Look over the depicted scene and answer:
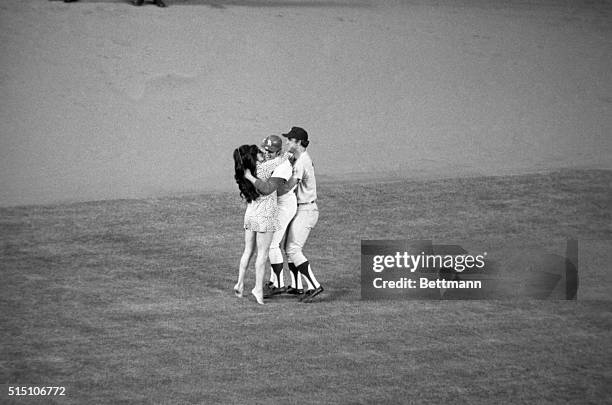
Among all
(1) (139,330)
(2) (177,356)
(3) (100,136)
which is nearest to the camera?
(2) (177,356)

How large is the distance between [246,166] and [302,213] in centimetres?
81

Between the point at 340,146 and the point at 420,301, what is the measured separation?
5.95 meters

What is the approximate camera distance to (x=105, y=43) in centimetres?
1781

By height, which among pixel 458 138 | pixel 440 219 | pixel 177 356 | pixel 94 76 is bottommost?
pixel 177 356

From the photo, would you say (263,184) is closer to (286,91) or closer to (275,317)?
(275,317)

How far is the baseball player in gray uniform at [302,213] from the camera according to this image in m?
9.85

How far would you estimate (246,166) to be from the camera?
959cm

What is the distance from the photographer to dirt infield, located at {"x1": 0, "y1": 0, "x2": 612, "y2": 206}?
48.7ft

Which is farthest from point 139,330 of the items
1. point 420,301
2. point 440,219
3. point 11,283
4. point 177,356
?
point 440,219

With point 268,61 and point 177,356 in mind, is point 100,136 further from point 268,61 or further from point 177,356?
point 177,356

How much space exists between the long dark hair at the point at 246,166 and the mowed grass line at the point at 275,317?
1.11 meters

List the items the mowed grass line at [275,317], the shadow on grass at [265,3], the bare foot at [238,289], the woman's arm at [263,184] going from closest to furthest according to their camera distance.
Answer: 1. the mowed grass line at [275,317]
2. the woman's arm at [263,184]
3. the bare foot at [238,289]
4. the shadow on grass at [265,3]

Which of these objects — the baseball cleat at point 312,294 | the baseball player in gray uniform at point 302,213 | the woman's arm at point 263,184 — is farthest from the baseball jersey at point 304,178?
the baseball cleat at point 312,294

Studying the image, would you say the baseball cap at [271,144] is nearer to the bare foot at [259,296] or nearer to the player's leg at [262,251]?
the player's leg at [262,251]
